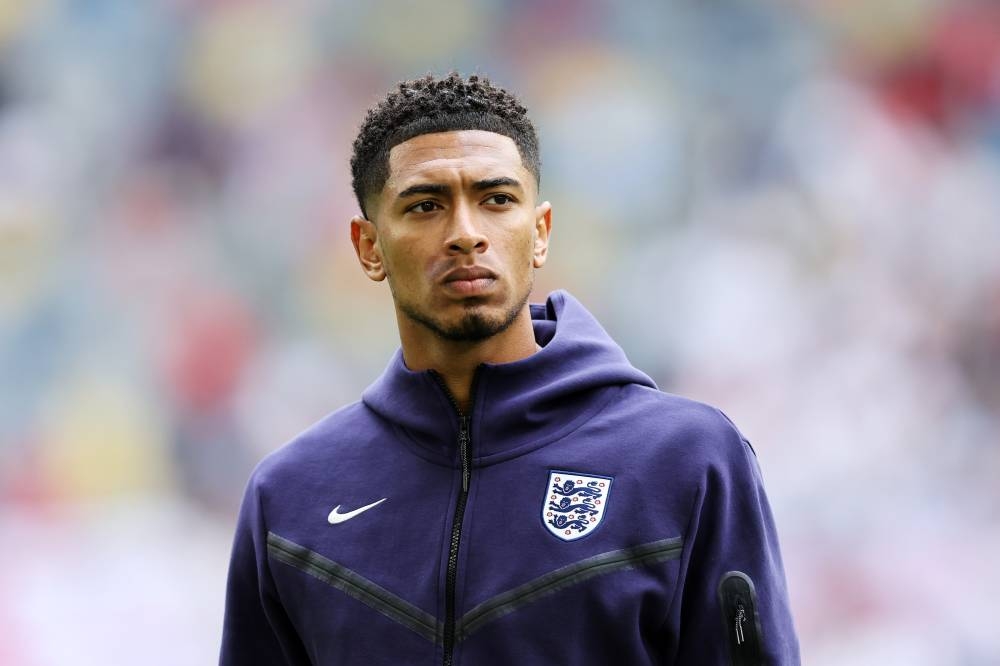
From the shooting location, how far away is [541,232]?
6.39 ft

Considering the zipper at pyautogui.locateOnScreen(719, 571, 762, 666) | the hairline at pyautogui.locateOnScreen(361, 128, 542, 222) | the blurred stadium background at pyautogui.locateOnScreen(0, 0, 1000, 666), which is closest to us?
the zipper at pyautogui.locateOnScreen(719, 571, 762, 666)

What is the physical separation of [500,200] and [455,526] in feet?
1.48

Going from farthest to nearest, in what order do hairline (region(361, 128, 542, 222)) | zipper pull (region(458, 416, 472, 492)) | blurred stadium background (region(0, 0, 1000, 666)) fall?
blurred stadium background (region(0, 0, 1000, 666)), hairline (region(361, 128, 542, 222)), zipper pull (region(458, 416, 472, 492))

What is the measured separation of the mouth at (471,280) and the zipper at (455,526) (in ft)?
0.38

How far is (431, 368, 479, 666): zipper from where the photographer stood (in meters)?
1.66

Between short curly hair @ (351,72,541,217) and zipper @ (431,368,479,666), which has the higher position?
short curly hair @ (351,72,541,217)

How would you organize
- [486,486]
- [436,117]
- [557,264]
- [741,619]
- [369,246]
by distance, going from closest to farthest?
[741,619] < [486,486] < [436,117] < [369,246] < [557,264]

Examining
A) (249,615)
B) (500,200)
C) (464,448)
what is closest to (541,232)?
(500,200)

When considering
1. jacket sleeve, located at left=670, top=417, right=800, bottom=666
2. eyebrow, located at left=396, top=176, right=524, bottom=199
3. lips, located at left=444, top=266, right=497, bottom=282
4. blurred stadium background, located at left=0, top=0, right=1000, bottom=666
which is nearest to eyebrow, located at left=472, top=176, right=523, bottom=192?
eyebrow, located at left=396, top=176, right=524, bottom=199

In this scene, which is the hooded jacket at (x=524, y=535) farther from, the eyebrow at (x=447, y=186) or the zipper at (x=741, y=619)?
the eyebrow at (x=447, y=186)

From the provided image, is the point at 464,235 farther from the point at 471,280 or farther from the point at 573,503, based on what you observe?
the point at 573,503

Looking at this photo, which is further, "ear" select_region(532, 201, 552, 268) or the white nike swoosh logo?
"ear" select_region(532, 201, 552, 268)

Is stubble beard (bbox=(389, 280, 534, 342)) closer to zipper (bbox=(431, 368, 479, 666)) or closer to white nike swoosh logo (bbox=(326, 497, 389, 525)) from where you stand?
zipper (bbox=(431, 368, 479, 666))

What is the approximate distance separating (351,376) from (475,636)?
258cm
